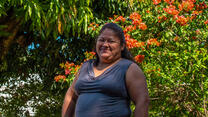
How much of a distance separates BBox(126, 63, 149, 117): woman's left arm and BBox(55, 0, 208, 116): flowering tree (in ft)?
8.78

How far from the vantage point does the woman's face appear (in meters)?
1.94

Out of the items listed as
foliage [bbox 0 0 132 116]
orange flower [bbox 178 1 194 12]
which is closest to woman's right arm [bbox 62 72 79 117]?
orange flower [bbox 178 1 194 12]

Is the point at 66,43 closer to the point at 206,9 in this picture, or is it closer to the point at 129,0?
the point at 129,0

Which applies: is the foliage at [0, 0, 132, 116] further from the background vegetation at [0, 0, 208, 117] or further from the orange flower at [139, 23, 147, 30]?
the orange flower at [139, 23, 147, 30]

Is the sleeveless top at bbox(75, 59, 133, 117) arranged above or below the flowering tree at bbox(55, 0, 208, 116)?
above

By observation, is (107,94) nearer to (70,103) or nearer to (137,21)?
(70,103)

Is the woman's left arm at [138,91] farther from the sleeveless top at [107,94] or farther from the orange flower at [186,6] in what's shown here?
the orange flower at [186,6]

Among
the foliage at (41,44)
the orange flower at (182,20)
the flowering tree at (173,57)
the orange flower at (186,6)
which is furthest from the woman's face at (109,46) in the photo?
the foliage at (41,44)

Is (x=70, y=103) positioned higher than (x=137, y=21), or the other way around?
(x=137, y=21)

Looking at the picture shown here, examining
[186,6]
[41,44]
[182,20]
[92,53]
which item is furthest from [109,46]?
[41,44]

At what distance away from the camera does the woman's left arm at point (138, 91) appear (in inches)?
69.9

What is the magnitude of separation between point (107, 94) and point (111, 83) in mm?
75

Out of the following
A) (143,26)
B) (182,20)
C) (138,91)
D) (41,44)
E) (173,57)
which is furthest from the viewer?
(41,44)

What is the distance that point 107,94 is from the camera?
5.98ft
